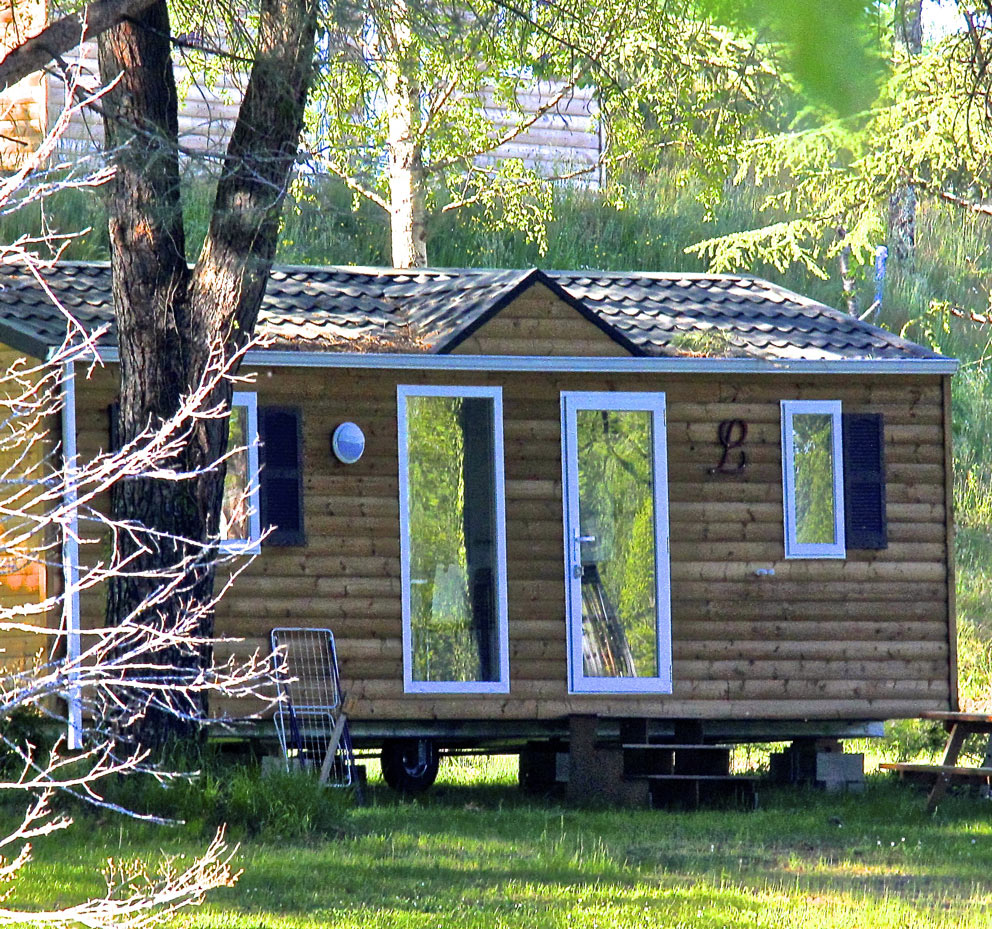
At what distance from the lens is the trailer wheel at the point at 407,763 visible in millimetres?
11805

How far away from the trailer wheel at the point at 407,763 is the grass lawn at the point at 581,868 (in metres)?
0.93

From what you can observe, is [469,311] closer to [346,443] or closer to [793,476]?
[346,443]

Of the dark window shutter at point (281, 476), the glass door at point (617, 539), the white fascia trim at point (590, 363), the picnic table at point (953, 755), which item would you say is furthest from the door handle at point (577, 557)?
the picnic table at point (953, 755)

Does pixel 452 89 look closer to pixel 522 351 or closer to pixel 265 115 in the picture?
pixel 522 351

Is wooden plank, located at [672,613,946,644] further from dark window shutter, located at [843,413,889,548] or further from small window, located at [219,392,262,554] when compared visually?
small window, located at [219,392,262,554]

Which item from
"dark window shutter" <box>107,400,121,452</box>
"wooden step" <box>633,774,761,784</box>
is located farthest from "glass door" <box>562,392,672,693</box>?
"dark window shutter" <box>107,400,121,452</box>

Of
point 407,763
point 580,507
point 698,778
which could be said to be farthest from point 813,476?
point 407,763

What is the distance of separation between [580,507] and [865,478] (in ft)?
7.36

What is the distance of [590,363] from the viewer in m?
11.4

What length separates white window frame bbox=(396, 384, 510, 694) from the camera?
36.6ft

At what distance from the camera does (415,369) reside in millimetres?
11219

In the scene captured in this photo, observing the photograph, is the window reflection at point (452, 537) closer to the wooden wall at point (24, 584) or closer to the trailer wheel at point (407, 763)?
the trailer wheel at point (407, 763)

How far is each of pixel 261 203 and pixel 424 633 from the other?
3321mm

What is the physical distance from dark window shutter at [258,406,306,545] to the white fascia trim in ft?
1.27
